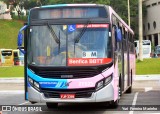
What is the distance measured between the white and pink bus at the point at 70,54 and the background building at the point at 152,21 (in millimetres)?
70982

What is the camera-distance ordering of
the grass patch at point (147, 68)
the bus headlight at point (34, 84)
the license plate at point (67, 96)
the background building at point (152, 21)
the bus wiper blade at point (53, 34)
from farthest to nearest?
the background building at point (152, 21)
the grass patch at point (147, 68)
the bus wiper blade at point (53, 34)
the bus headlight at point (34, 84)
the license plate at point (67, 96)

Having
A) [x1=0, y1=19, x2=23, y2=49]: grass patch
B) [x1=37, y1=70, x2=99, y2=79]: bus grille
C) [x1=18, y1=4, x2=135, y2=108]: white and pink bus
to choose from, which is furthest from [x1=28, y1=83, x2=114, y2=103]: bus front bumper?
[x1=0, y1=19, x2=23, y2=49]: grass patch

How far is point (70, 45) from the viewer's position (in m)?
12.2

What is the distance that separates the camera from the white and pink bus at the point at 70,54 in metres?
11.9

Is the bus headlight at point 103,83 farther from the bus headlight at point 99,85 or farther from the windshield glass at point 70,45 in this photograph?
the windshield glass at point 70,45

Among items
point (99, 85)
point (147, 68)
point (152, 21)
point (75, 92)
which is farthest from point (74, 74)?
point (152, 21)

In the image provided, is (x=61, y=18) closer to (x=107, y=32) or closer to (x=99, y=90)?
(x=107, y=32)

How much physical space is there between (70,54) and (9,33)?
7658 centimetres

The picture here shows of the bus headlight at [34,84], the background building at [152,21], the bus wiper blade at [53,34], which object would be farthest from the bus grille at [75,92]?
the background building at [152,21]

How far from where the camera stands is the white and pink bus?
11914 mm

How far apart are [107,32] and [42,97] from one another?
8.24ft

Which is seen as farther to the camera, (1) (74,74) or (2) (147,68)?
(2) (147,68)

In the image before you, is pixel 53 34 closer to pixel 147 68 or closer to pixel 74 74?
pixel 74 74

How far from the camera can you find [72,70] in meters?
12.0
